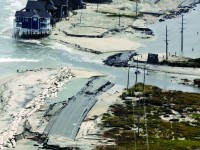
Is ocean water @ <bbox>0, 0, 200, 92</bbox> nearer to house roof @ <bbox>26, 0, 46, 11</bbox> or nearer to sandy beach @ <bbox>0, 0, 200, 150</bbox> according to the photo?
sandy beach @ <bbox>0, 0, 200, 150</bbox>

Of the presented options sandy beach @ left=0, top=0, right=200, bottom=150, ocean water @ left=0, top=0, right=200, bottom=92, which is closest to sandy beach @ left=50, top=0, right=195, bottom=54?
sandy beach @ left=0, top=0, right=200, bottom=150

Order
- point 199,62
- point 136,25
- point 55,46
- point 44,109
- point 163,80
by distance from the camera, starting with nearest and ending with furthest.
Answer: point 44,109, point 163,80, point 199,62, point 55,46, point 136,25

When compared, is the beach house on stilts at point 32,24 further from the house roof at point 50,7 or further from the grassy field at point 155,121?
the grassy field at point 155,121

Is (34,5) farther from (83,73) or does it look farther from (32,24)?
(83,73)

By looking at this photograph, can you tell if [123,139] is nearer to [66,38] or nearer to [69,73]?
[69,73]

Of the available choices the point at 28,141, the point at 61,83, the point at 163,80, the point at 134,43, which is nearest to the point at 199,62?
the point at 163,80
